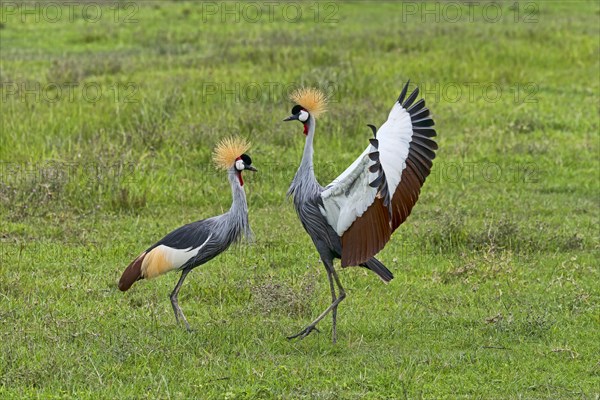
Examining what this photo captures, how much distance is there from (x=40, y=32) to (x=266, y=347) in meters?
13.5

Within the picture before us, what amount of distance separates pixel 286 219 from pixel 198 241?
2.75 m

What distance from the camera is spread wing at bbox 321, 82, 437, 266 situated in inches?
218

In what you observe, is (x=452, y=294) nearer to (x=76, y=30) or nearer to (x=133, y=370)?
(x=133, y=370)

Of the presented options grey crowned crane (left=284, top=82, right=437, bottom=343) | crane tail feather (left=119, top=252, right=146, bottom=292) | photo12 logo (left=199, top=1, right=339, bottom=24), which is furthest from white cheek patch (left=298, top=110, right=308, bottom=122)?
photo12 logo (left=199, top=1, right=339, bottom=24)

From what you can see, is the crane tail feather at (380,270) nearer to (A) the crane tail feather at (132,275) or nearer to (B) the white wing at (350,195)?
(B) the white wing at (350,195)

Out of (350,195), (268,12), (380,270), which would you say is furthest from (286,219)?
(268,12)

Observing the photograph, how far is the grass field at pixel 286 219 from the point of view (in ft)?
18.1

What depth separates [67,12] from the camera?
20203 mm

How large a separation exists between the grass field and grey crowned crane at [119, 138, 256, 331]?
1.15ft

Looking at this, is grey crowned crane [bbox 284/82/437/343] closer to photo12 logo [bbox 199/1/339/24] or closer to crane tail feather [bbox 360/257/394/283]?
crane tail feather [bbox 360/257/394/283]

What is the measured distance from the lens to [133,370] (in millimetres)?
5406

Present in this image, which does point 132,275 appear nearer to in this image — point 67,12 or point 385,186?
point 385,186

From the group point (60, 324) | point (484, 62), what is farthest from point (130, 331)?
point (484, 62)

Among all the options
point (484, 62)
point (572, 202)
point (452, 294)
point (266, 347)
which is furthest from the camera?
point (484, 62)
